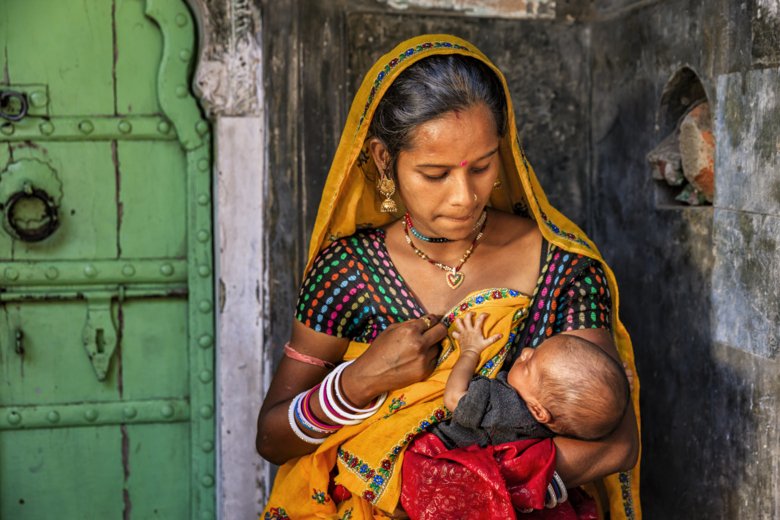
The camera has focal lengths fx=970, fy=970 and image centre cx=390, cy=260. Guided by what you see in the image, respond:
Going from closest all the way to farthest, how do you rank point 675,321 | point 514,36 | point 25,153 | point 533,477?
point 533,477, point 675,321, point 25,153, point 514,36

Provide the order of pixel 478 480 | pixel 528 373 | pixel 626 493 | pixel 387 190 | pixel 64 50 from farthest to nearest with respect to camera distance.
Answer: pixel 64 50, pixel 626 493, pixel 387 190, pixel 528 373, pixel 478 480

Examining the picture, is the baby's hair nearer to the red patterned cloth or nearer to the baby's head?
the baby's head

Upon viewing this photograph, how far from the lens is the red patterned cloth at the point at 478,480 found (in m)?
2.00

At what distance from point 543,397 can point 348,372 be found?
47cm

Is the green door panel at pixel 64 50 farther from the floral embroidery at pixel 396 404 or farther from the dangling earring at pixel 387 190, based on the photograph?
the floral embroidery at pixel 396 404

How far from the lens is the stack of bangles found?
7.45ft

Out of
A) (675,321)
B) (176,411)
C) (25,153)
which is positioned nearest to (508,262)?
(675,321)

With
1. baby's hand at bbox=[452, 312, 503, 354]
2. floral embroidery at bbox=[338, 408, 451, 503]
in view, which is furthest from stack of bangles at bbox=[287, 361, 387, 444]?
baby's hand at bbox=[452, 312, 503, 354]

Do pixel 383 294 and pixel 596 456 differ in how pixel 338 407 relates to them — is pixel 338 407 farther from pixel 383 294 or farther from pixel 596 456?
pixel 596 456

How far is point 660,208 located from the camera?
9.40ft

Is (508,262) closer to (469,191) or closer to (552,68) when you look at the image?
(469,191)

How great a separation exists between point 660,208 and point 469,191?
920mm

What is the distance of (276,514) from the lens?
249cm

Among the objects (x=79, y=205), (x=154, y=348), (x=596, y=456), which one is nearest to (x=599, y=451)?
(x=596, y=456)
